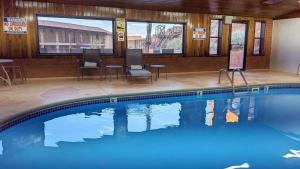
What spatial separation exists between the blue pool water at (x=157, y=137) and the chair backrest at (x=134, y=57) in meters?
2.20

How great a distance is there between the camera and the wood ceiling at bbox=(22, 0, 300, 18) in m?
7.21

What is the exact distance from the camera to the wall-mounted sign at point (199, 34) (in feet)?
29.6

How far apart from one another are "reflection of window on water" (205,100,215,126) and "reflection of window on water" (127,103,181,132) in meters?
0.57

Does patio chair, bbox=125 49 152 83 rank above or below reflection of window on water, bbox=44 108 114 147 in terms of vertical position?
above

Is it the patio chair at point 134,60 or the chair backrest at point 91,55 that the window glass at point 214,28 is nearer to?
the patio chair at point 134,60

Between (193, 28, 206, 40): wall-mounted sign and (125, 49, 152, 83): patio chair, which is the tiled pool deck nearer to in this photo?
(125, 49, 152, 83): patio chair

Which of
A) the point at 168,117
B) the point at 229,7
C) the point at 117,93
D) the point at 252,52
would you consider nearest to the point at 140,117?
the point at 168,117

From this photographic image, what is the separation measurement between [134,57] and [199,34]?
278 centimetres

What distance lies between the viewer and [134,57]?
7.78 meters

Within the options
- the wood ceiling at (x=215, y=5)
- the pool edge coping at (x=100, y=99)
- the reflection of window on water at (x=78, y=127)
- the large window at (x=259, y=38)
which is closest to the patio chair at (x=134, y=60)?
the wood ceiling at (x=215, y=5)

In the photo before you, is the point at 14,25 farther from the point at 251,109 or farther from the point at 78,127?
the point at 251,109

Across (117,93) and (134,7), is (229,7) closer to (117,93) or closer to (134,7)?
(134,7)

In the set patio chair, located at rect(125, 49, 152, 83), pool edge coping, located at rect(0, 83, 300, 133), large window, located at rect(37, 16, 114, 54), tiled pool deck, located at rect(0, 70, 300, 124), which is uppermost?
large window, located at rect(37, 16, 114, 54)

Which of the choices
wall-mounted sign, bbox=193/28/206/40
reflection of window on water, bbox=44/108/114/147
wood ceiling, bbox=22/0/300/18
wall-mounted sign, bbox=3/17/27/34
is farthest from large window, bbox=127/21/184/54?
reflection of window on water, bbox=44/108/114/147
